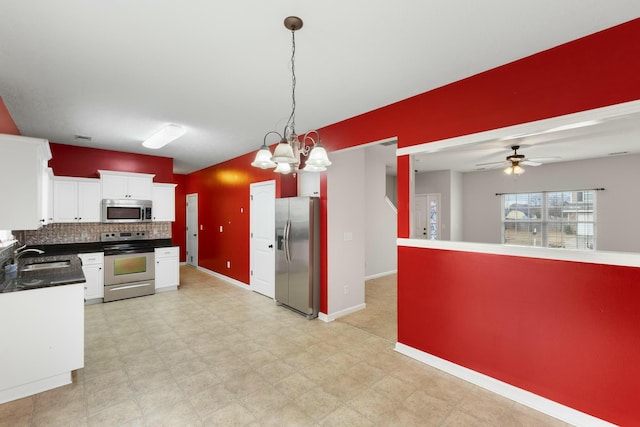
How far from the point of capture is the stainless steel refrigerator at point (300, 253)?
398 cm

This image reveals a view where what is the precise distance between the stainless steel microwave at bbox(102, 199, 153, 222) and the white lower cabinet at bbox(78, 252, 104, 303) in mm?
755

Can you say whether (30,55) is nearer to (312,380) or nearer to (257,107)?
(257,107)

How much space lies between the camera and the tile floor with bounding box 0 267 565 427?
205 centimetres

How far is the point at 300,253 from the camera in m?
4.10

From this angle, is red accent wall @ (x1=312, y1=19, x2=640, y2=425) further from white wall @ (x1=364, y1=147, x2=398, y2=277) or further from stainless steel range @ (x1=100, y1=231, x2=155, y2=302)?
stainless steel range @ (x1=100, y1=231, x2=155, y2=302)

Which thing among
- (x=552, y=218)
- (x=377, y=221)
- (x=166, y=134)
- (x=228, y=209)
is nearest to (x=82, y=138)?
(x=166, y=134)

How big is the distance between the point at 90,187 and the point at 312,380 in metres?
5.13

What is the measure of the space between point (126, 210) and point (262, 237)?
266cm

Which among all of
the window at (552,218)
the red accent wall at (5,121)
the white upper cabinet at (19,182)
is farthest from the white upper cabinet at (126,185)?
the window at (552,218)

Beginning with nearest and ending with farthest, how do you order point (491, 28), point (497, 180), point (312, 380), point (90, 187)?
1. point (491, 28)
2. point (312, 380)
3. point (90, 187)
4. point (497, 180)

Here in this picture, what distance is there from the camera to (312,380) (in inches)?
99.1

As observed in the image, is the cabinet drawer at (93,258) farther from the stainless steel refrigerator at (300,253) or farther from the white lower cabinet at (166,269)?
the stainless steel refrigerator at (300,253)

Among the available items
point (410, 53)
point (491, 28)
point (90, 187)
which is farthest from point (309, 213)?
point (90, 187)

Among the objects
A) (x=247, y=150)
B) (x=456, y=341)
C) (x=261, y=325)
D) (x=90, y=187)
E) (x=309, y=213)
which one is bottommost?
(x=261, y=325)
